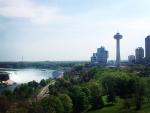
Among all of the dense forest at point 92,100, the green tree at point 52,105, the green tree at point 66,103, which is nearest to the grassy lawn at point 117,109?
the dense forest at point 92,100

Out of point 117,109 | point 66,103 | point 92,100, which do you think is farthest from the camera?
point 92,100

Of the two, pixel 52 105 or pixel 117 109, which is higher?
pixel 52 105

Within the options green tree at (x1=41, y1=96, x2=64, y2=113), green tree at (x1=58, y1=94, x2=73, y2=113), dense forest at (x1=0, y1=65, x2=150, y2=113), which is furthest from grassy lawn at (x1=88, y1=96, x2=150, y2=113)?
green tree at (x1=41, y1=96, x2=64, y2=113)

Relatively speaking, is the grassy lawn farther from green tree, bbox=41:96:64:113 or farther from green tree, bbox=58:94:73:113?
green tree, bbox=41:96:64:113

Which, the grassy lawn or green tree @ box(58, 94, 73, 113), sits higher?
green tree @ box(58, 94, 73, 113)

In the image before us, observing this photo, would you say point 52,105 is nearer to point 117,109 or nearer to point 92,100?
point 117,109

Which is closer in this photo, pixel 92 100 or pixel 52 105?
pixel 52 105

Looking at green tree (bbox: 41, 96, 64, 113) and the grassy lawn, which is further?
the grassy lawn

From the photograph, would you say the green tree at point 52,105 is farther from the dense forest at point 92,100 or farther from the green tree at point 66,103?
the green tree at point 66,103

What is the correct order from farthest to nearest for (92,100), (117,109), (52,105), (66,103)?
(92,100), (117,109), (66,103), (52,105)

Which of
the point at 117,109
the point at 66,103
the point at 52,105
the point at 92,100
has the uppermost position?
the point at 52,105

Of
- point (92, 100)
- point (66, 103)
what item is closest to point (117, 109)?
point (92, 100)
